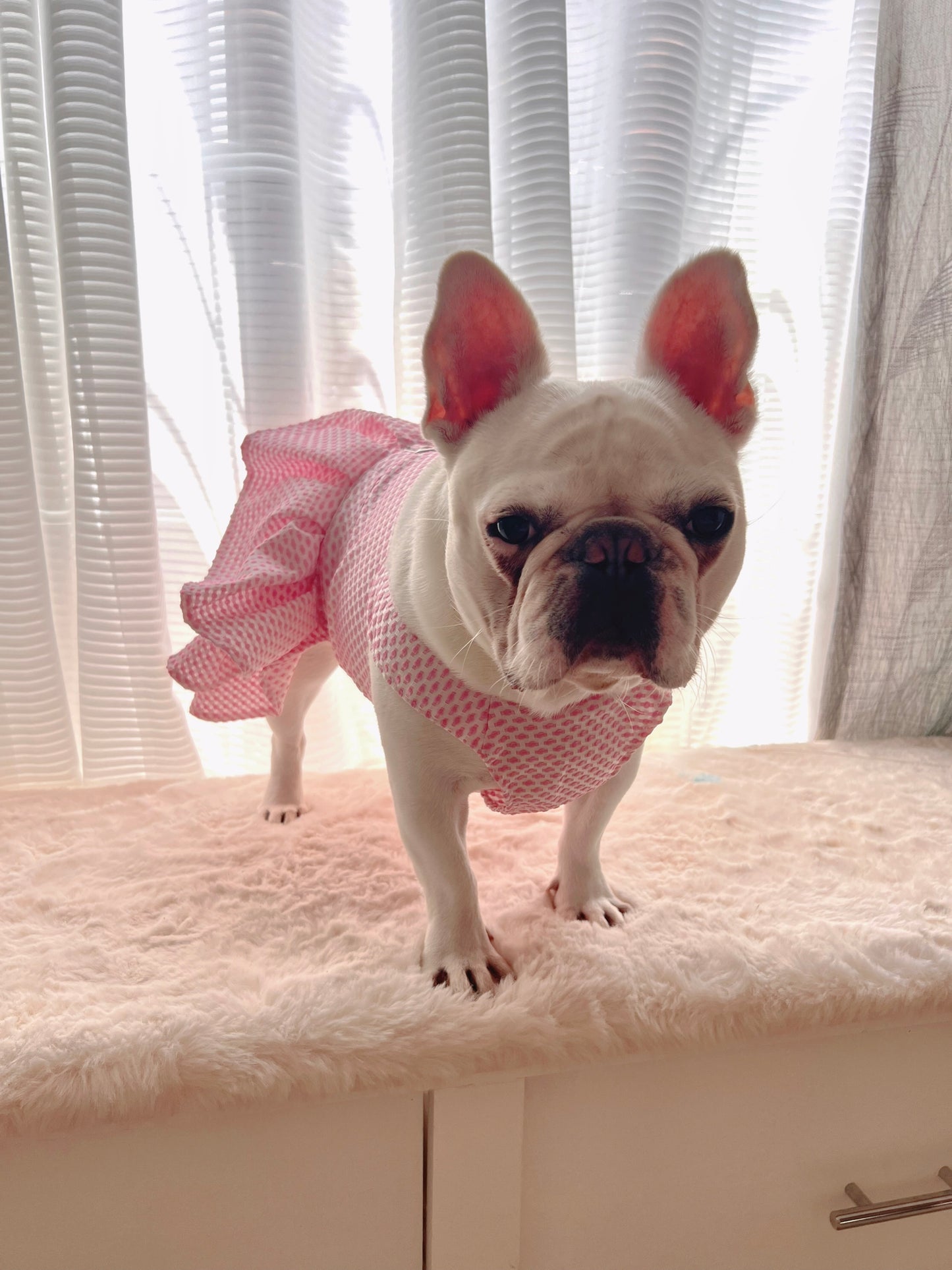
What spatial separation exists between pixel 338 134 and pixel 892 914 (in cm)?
116

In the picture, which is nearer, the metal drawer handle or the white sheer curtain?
the metal drawer handle

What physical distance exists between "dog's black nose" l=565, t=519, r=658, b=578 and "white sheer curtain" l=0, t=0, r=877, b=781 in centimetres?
59

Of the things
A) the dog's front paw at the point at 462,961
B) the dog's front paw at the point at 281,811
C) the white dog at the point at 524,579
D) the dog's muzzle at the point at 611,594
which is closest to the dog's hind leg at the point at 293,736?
the dog's front paw at the point at 281,811

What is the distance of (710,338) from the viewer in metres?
0.77

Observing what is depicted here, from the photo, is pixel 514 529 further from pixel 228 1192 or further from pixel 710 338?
pixel 228 1192

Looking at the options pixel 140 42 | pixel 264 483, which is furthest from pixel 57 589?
pixel 140 42

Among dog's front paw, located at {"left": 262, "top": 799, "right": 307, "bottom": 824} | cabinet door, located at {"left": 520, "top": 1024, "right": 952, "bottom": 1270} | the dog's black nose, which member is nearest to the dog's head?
the dog's black nose

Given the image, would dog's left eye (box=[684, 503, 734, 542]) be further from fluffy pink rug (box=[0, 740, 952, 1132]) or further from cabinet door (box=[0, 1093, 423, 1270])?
cabinet door (box=[0, 1093, 423, 1270])

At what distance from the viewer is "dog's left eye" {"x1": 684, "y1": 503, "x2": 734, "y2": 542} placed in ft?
2.30

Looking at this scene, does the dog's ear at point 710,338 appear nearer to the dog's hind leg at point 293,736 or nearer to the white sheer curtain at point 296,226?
the white sheer curtain at point 296,226

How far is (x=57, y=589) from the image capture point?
1.19 meters

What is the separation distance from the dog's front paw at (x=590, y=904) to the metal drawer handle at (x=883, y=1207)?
1.13ft

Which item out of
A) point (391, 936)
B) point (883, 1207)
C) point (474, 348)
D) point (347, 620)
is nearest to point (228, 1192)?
point (391, 936)

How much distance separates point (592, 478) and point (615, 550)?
0.23ft
